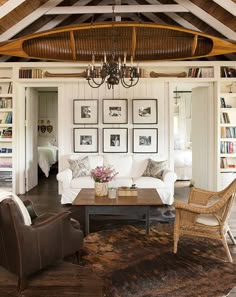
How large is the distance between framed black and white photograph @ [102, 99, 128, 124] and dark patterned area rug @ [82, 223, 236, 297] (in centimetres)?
307

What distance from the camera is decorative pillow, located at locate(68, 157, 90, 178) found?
5945mm

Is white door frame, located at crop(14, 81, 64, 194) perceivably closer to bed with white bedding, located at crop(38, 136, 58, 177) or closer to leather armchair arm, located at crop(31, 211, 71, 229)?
bed with white bedding, located at crop(38, 136, 58, 177)

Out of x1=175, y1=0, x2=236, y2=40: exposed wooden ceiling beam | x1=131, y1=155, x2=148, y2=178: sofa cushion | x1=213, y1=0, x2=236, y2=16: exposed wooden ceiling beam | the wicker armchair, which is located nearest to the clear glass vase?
the wicker armchair

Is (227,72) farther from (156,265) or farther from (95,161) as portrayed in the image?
(156,265)

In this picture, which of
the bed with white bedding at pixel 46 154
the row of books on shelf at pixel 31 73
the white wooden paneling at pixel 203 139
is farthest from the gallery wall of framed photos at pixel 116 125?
the bed with white bedding at pixel 46 154

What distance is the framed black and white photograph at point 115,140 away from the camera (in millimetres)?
6684

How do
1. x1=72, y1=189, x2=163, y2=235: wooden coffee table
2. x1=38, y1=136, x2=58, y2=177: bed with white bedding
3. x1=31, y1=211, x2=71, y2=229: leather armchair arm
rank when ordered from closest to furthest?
x1=31, y1=211, x2=71, y2=229: leather armchair arm, x1=72, y1=189, x2=163, y2=235: wooden coffee table, x1=38, y1=136, x2=58, y2=177: bed with white bedding

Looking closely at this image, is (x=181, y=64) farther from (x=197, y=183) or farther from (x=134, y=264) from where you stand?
(x=134, y=264)

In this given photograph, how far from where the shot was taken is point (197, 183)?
742 centimetres

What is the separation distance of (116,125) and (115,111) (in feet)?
1.02

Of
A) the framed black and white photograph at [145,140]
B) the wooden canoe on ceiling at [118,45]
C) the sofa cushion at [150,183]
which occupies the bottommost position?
the sofa cushion at [150,183]

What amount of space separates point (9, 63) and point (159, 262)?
208 inches

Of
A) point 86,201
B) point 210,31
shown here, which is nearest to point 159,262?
point 86,201

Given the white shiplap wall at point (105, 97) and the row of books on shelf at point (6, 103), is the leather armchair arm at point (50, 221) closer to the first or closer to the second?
the white shiplap wall at point (105, 97)
